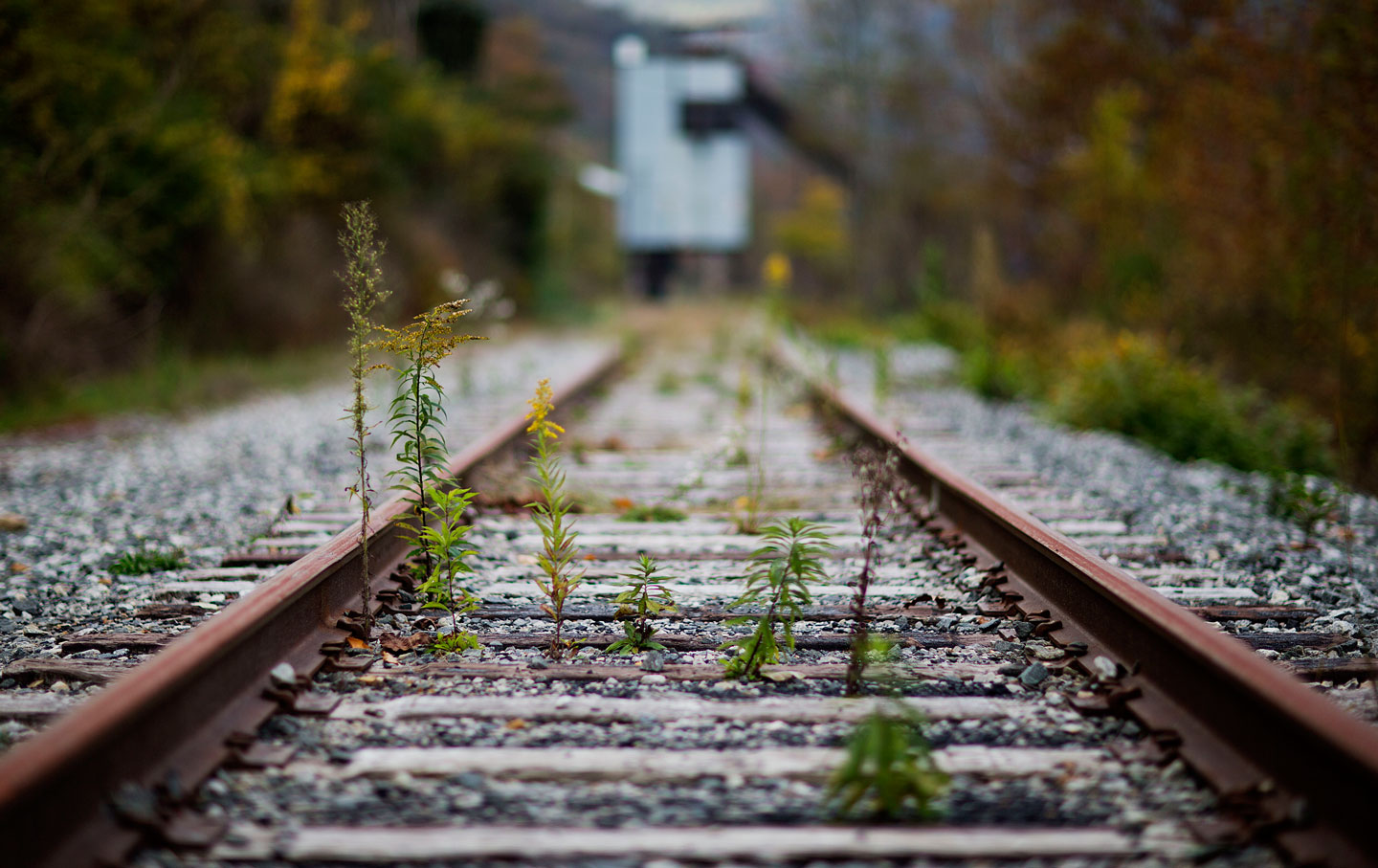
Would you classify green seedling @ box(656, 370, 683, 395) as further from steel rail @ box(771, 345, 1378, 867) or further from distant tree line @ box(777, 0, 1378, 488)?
steel rail @ box(771, 345, 1378, 867)

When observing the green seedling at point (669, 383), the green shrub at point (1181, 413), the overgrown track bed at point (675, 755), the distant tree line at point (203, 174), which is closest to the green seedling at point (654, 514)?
Result: the overgrown track bed at point (675, 755)

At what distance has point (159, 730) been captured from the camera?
198 cm

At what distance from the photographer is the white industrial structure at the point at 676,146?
3416 centimetres

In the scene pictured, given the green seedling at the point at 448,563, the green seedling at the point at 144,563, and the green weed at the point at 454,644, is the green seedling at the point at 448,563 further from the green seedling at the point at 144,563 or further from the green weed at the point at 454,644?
the green seedling at the point at 144,563

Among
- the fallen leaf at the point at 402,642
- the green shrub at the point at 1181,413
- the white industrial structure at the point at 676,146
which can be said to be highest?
the white industrial structure at the point at 676,146

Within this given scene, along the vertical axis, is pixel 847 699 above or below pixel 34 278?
below

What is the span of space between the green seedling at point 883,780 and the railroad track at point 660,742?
1.8 inches

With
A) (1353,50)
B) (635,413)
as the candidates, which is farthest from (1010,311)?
(635,413)

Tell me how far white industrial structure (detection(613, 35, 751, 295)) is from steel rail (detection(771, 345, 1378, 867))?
106 feet

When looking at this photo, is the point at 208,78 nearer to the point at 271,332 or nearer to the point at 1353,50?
the point at 271,332

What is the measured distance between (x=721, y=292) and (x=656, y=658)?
3083 centimetres

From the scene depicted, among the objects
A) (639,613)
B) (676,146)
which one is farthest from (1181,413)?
(676,146)

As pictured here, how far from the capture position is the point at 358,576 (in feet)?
10.3

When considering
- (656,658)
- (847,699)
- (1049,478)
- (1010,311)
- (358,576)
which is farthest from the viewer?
(1010,311)
